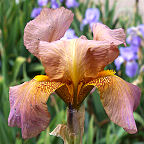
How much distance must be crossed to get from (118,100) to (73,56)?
127mm

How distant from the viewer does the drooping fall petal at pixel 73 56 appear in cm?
52

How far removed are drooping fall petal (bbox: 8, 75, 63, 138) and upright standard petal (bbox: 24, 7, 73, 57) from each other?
107 millimetres

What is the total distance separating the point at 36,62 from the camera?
7.31 feet

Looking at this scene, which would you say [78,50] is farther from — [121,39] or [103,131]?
[103,131]

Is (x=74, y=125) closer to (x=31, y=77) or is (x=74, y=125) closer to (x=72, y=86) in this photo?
(x=72, y=86)

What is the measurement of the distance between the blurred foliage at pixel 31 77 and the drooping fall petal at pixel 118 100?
1.26ft

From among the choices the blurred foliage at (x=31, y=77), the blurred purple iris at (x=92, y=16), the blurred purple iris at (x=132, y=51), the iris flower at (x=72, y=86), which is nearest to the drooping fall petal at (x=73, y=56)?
the iris flower at (x=72, y=86)

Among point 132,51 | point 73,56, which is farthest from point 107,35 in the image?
point 132,51

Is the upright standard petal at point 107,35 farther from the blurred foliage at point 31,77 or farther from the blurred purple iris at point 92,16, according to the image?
the blurred purple iris at point 92,16

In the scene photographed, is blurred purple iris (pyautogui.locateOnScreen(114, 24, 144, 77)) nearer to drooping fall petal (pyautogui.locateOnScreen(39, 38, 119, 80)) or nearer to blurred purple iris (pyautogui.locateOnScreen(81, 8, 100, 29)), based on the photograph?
blurred purple iris (pyautogui.locateOnScreen(81, 8, 100, 29))

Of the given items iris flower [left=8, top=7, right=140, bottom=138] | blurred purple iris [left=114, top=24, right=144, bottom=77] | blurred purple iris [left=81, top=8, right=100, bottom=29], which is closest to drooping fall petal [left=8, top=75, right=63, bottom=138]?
iris flower [left=8, top=7, right=140, bottom=138]

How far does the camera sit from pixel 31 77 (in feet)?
7.22

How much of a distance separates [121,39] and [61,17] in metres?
0.16

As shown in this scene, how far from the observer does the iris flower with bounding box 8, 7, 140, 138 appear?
52 centimetres
